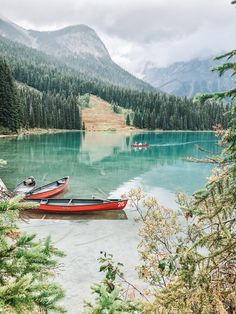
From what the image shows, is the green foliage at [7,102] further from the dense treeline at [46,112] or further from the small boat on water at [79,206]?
the small boat on water at [79,206]

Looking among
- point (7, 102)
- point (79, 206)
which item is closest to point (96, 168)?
point (79, 206)

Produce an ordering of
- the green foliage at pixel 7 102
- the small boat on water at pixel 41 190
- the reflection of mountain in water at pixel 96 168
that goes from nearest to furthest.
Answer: the small boat on water at pixel 41 190 < the reflection of mountain in water at pixel 96 168 < the green foliage at pixel 7 102

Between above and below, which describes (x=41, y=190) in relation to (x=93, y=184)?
above

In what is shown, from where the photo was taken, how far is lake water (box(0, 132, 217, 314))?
948 inches

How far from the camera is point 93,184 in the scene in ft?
175

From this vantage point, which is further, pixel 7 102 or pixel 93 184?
pixel 7 102

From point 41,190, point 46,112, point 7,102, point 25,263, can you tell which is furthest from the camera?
point 46,112

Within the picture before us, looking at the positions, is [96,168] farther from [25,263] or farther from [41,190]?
[25,263]

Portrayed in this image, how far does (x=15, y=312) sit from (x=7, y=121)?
117259 mm

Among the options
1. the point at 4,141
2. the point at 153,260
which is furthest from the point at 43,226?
the point at 4,141

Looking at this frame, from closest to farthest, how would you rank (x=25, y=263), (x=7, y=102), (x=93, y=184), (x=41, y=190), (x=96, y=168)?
1. (x=25, y=263)
2. (x=41, y=190)
3. (x=93, y=184)
4. (x=96, y=168)
5. (x=7, y=102)

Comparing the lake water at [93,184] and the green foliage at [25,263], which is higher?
the green foliage at [25,263]

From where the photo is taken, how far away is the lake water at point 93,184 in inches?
948

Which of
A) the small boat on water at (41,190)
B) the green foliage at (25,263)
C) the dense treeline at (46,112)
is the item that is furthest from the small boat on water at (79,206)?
the dense treeline at (46,112)
